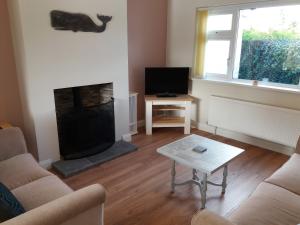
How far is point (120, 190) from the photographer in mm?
2633

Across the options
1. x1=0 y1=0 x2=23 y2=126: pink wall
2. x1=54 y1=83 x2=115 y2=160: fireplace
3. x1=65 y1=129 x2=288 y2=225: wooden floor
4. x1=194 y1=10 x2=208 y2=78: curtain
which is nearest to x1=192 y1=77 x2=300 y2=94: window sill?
x1=194 y1=10 x2=208 y2=78: curtain

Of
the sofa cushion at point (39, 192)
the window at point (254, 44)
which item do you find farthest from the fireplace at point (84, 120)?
the window at point (254, 44)

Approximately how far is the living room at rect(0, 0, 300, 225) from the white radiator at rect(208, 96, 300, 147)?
0.02 metres

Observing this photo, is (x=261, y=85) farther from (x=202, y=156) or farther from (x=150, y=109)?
(x=202, y=156)

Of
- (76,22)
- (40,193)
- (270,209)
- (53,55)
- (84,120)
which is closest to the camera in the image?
(270,209)

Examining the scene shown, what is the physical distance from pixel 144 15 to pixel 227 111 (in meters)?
2.10

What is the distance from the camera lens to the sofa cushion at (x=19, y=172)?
1.96 meters

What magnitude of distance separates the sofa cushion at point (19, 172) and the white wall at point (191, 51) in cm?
288

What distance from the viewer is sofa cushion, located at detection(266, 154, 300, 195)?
190cm

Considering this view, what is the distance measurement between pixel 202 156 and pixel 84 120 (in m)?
1.63

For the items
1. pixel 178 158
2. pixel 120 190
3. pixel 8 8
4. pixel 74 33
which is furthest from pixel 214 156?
pixel 8 8

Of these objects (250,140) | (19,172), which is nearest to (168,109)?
(250,140)

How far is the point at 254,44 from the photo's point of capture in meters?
3.63

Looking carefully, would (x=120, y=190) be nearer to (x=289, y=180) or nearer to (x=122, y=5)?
(x=289, y=180)
